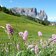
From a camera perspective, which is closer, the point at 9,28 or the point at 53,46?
the point at 9,28

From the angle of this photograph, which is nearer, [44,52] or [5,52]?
[44,52]

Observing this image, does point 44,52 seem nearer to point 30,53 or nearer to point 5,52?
point 30,53

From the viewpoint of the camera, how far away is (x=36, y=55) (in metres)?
4.42

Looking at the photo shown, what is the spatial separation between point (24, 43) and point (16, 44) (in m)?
0.32

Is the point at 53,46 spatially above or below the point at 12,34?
below

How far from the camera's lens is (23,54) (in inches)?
169

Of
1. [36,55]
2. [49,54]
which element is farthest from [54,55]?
[36,55]

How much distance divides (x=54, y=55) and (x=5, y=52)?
86cm

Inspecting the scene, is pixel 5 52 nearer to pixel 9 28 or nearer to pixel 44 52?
pixel 44 52

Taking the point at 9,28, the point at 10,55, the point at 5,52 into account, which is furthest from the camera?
the point at 5,52

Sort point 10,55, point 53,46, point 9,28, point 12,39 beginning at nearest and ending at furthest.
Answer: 1. point 9,28
2. point 12,39
3. point 10,55
4. point 53,46

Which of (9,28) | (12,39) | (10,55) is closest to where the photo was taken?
(9,28)

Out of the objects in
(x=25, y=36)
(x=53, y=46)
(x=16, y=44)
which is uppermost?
(x=25, y=36)

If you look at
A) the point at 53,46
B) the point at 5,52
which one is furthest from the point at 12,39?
the point at 53,46
